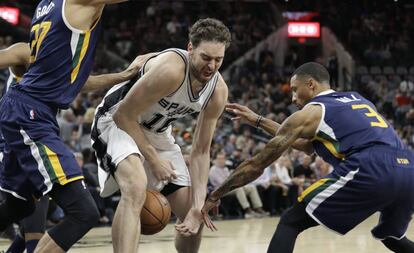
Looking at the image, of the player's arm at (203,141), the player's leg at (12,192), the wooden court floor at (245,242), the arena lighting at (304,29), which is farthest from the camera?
the arena lighting at (304,29)

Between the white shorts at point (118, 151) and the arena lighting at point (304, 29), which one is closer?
the white shorts at point (118, 151)

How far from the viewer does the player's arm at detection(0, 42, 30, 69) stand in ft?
19.1

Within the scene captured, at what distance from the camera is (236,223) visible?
12039 mm

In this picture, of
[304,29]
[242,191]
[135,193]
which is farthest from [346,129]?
[304,29]

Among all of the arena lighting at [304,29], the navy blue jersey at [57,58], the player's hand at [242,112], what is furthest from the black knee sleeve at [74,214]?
the arena lighting at [304,29]

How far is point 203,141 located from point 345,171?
115cm

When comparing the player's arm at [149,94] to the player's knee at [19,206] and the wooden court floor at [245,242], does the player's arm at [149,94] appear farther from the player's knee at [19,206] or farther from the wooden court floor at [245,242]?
the wooden court floor at [245,242]

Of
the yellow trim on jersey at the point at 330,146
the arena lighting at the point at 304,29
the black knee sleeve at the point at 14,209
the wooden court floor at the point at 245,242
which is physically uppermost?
the yellow trim on jersey at the point at 330,146

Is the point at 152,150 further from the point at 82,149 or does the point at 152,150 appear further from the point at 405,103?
the point at 405,103

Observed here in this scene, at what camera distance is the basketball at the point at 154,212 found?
5629 mm

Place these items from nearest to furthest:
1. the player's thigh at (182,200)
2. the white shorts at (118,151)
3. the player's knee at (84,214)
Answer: the player's knee at (84,214)
the white shorts at (118,151)
the player's thigh at (182,200)

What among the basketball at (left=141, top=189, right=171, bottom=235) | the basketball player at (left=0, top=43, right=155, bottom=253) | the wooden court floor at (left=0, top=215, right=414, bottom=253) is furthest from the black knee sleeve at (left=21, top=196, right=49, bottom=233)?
the wooden court floor at (left=0, top=215, right=414, bottom=253)

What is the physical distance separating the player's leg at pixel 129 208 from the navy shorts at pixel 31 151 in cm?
46

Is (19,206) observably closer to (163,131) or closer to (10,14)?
(163,131)
